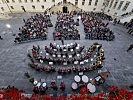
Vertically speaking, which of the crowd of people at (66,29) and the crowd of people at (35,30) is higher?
the crowd of people at (66,29)

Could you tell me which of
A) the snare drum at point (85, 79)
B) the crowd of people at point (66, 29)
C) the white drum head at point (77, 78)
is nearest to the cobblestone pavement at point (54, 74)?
the white drum head at point (77, 78)

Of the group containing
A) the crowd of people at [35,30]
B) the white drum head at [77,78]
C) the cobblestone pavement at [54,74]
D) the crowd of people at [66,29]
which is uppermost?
the white drum head at [77,78]

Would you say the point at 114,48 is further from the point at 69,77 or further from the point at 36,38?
the point at 36,38

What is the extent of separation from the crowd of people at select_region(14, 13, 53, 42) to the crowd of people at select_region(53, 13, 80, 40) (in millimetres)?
2771

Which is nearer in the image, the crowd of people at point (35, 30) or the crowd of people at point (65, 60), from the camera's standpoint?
the crowd of people at point (65, 60)

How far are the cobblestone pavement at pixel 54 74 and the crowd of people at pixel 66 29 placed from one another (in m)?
1.32

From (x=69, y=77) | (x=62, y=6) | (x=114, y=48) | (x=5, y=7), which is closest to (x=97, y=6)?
(x=62, y=6)

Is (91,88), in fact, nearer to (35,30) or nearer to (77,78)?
(77,78)

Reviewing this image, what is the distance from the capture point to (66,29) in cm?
3822

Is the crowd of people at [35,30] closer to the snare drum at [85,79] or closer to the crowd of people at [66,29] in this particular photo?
the crowd of people at [66,29]

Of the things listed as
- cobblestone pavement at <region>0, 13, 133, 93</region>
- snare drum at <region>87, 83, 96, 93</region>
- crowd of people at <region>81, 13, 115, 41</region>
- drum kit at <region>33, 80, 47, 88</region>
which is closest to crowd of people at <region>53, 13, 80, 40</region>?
cobblestone pavement at <region>0, 13, 133, 93</region>

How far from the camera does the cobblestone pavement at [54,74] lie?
24.6 metres

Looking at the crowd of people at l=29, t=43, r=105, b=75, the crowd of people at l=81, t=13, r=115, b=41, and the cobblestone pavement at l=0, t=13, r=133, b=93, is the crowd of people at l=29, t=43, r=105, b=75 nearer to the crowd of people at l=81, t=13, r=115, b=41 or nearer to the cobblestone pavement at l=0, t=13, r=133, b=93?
the cobblestone pavement at l=0, t=13, r=133, b=93

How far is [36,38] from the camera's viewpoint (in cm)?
3606
